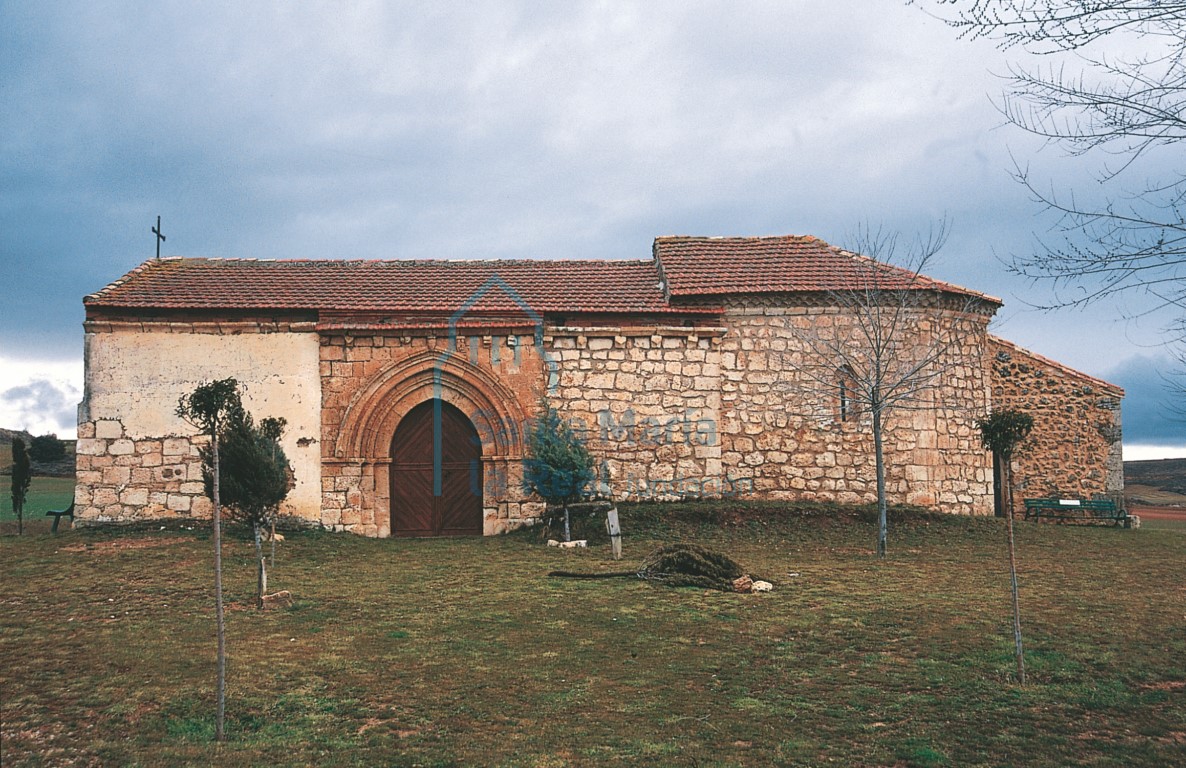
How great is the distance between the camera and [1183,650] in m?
7.42

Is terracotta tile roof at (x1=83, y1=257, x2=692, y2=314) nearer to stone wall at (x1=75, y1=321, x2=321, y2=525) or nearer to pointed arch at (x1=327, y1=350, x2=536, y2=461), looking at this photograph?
stone wall at (x1=75, y1=321, x2=321, y2=525)

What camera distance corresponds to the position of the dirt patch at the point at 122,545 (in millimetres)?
13031

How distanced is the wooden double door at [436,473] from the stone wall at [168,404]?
160cm

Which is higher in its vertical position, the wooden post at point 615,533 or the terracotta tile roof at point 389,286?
the terracotta tile roof at point 389,286

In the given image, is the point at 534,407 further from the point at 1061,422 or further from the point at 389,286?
the point at 1061,422

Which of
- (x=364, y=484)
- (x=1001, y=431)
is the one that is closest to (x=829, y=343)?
(x=1001, y=431)

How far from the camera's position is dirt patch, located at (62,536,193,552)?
13.0 m

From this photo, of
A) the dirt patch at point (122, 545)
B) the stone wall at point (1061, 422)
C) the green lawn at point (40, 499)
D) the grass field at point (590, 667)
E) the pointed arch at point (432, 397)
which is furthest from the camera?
the green lawn at point (40, 499)

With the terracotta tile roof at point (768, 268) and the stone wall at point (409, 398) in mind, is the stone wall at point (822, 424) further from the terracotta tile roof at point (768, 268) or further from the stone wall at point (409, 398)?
the stone wall at point (409, 398)

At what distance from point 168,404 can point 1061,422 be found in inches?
747

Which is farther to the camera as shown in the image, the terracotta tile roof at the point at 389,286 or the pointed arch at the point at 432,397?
the terracotta tile roof at the point at 389,286

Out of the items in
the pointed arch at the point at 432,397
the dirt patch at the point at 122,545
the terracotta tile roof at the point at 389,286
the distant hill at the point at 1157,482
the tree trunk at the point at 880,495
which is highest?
the terracotta tile roof at the point at 389,286

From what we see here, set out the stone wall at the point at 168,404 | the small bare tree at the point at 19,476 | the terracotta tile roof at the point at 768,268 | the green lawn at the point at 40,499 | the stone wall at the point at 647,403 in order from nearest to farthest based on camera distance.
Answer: the stone wall at the point at 168,404 < the stone wall at the point at 647,403 < the small bare tree at the point at 19,476 < the terracotta tile roof at the point at 768,268 < the green lawn at the point at 40,499

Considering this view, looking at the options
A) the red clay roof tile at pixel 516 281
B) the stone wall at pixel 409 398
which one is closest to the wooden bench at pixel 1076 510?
the red clay roof tile at pixel 516 281
